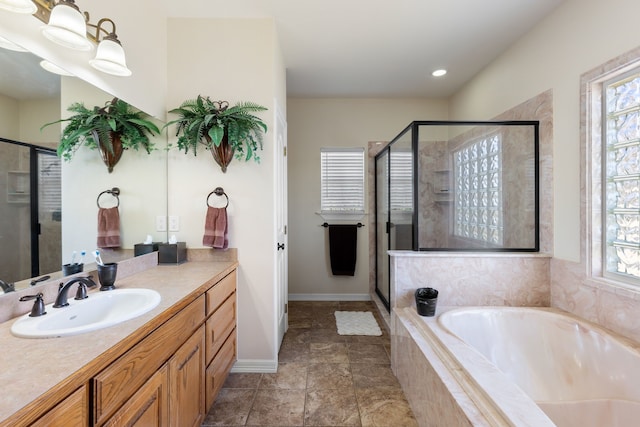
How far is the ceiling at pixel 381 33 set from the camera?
6.06ft

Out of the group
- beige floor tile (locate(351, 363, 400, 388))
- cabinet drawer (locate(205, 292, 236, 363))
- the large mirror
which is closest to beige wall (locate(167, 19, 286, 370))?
cabinet drawer (locate(205, 292, 236, 363))

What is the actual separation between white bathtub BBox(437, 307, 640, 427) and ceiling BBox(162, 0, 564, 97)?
6.54 ft

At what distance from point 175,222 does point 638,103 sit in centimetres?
280

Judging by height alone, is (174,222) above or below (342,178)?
below

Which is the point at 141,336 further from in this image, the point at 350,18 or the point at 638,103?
the point at 638,103

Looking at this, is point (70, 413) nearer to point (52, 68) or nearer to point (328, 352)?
point (52, 68)

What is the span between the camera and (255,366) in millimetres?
2029

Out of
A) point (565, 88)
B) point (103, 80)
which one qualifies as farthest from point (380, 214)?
point (103, 80)

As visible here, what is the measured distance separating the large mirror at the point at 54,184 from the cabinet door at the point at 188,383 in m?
0.66

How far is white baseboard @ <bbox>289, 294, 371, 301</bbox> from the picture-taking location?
11.5 ft

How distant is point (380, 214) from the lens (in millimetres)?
3346

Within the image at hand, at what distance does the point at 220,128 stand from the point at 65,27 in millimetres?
794

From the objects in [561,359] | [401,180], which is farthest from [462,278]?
[401,180]

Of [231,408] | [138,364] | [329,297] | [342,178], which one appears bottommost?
[231,408]
